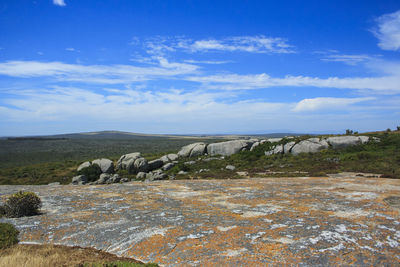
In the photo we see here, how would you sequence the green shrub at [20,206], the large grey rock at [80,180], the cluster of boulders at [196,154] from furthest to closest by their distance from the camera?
1. the cluster of boulders at [196,154]
2. the large grey rock at [80,180]
3. the green shrub at [20,206]

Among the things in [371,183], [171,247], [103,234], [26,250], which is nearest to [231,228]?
[171,247]

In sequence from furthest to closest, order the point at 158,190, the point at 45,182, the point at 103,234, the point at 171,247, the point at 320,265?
the point at 45,182 < the point at 158,190 < the point at 103,234 < the point at 171,247 < the point at 320,265

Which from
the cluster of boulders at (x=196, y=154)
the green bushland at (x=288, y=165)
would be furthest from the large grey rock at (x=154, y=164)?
the green bushland at (x=288, y=165)

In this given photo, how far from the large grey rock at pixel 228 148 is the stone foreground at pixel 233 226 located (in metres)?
27.9

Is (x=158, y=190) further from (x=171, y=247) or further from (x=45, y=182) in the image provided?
(x=45, y=182)

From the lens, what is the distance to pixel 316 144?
35312 millimetres

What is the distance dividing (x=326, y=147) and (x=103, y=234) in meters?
33.8

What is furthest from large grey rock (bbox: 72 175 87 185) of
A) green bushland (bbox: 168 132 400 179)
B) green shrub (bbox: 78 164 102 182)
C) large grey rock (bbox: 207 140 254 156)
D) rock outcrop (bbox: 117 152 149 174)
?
large grey rock (bbox: 207 140 254 156)

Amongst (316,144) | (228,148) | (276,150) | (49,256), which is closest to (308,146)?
(316,144)

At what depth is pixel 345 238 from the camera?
719 centimetres

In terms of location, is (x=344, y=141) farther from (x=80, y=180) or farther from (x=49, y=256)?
(x=49, y=256)

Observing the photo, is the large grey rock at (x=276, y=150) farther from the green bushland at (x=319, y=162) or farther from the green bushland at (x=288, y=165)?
the green bushland at (x=288, y=165)

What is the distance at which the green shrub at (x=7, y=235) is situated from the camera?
7494 millimetres

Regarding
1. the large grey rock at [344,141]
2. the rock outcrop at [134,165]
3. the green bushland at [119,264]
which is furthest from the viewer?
the rock outcrop at [134,165]
